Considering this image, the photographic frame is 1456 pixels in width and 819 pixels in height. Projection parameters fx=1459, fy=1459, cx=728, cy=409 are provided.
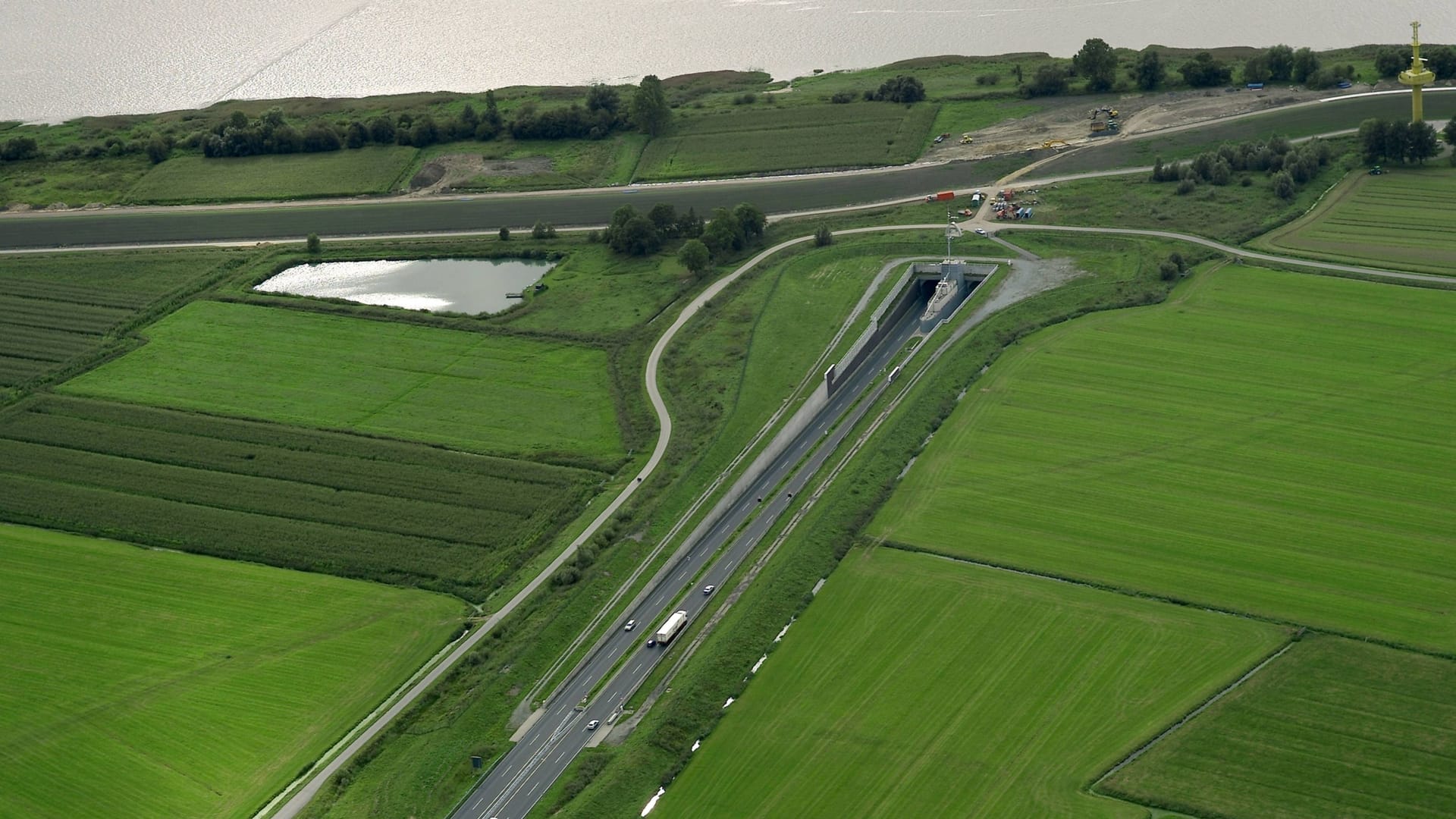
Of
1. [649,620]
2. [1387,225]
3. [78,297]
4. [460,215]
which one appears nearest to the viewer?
[649,620]

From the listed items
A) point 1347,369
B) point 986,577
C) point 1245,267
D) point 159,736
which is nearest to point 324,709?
point 159,736

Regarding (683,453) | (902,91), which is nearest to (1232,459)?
(683,453)

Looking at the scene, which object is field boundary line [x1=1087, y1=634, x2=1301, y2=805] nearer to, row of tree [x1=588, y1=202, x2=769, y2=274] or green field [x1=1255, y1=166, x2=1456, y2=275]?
green field [x1=1255, y1=166, x2=1456, y2=275]

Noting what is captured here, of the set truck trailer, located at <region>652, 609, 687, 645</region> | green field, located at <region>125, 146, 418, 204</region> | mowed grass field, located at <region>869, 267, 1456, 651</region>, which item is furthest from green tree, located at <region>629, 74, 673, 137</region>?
truck trailer, located at <region>652, 609, 687, 645</region>

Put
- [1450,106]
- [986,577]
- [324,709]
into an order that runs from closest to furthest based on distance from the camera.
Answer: [324,709], [986,577], [1450,106]

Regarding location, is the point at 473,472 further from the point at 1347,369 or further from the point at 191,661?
the point at 1347,369

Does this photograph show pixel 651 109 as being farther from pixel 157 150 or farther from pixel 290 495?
pixel 290 495

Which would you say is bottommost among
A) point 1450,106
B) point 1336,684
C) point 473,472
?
point 1336,684
